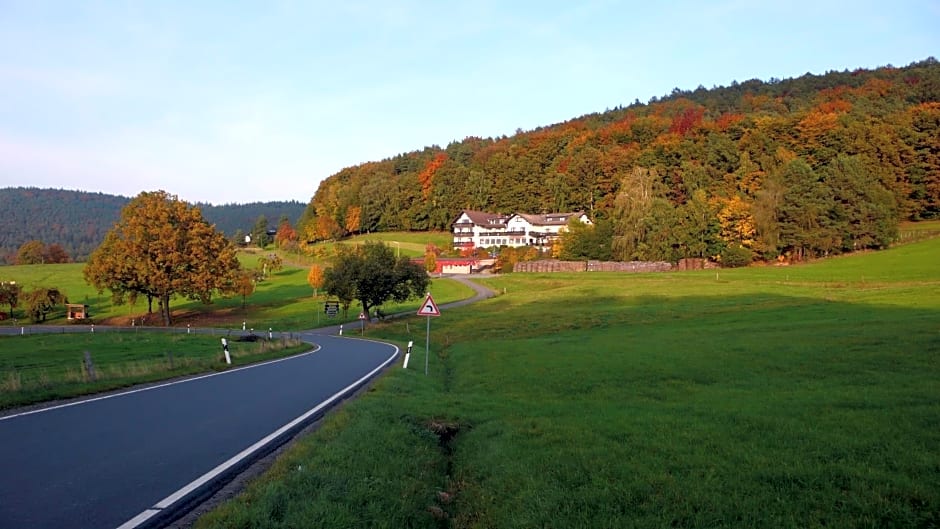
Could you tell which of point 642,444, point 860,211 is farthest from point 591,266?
point 642,444

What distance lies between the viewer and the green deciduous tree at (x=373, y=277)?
53.6 metres

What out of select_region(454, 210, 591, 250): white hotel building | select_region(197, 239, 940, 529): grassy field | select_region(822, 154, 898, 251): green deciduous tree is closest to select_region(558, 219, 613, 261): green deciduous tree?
select_region(454, 210, 591, 250): white hotel building

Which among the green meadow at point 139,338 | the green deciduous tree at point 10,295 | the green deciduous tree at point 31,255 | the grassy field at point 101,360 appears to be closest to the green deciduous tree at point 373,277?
the green meadow at point 139,338

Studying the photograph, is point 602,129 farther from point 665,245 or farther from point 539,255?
point 665,245

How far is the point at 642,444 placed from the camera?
8625 mm

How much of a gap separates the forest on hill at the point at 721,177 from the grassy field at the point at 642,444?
7024 cm

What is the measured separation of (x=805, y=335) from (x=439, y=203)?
137m

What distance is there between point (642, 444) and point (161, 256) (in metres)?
59.3

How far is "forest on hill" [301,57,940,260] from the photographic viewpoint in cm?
8794

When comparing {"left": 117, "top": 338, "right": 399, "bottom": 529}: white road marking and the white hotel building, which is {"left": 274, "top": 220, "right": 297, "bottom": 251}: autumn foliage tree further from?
{"left": 117, "top": 338, "right": 399, "bottom": 529}: white road marking

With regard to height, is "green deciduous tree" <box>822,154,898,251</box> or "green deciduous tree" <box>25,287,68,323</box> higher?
"green deciduous tree" <box>822,154,898,251</box>

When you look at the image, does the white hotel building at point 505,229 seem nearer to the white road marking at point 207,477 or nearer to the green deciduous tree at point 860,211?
the green deciduous tree at point 860,211

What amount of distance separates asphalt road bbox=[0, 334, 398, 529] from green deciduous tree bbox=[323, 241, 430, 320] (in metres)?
37.8

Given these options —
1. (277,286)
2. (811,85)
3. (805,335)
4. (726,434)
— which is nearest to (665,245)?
(277,286)
